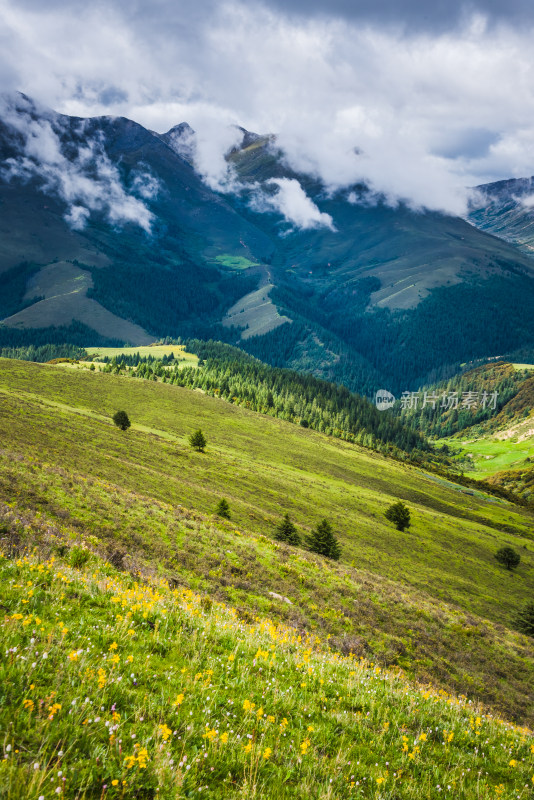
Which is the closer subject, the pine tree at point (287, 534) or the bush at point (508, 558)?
the pine tree at point (287, 534)

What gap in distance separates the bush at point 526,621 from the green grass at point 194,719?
3232 cm

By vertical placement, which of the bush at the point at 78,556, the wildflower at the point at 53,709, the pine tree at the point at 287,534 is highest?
the wildflower at the point at 53,709

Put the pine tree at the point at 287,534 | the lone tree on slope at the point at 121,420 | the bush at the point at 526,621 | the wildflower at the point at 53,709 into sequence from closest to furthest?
the wildflower at the point at 53,709
the bush at the point at 526,621
the pine tree at the point at 287,534
the lone tree on slope at the point at 121,420

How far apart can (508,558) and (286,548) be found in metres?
51.9

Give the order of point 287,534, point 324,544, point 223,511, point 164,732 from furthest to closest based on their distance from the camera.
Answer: point 223,511, point 287,534, point 324,544, point 164,732

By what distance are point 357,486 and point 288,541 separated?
54738mm

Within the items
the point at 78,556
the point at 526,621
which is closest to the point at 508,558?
the point at 526,621

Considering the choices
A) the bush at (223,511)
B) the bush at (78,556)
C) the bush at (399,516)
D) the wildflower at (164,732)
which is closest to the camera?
the wildflower at (164,732)

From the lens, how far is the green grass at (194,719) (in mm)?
3500

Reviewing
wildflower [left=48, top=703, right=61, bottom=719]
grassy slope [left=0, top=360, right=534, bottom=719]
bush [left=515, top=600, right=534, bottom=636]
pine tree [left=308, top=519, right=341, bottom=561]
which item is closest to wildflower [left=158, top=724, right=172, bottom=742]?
wildflower [left=48, top=703, right=61, bottom=719]

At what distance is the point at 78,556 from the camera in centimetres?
1268

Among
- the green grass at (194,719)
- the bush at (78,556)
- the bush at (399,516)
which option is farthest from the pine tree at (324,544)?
the bush at (399,516)

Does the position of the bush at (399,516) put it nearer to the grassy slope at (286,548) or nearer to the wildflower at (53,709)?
the grassy slope at (286,548)

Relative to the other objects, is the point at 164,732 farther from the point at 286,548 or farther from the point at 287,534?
the point at 287,534
